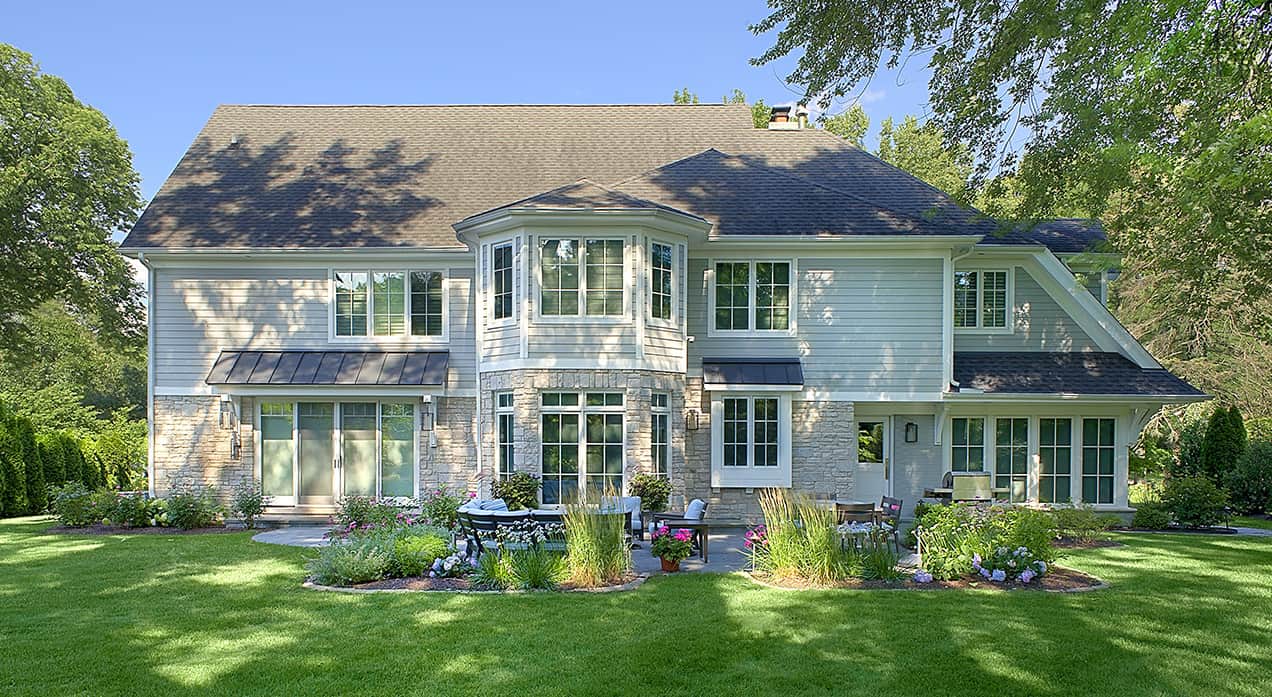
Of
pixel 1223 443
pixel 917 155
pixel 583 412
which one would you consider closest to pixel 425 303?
pixel 583 412

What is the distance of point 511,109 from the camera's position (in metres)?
20.7

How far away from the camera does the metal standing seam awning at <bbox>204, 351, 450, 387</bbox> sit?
15695 millimetres

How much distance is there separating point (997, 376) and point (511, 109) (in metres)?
12.3

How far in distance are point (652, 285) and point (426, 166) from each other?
681 cm

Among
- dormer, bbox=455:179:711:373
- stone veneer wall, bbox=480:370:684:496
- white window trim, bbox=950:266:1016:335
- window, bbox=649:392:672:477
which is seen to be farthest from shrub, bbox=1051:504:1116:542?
dormer, bbox=455:179:711:373

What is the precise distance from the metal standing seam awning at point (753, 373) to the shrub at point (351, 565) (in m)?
7.14

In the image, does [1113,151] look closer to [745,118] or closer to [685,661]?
[685,661]

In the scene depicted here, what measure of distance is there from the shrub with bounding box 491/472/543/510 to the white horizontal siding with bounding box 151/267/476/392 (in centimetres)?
343

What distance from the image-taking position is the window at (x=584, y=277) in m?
14.4

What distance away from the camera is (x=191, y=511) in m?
14.5

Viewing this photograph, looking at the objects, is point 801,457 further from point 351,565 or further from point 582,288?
point 351,565

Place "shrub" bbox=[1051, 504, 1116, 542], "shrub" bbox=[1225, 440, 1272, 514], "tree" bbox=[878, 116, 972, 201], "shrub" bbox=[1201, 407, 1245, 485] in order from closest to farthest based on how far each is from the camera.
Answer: "shrub" bbox=[1051, 504, 1116, 542], "shrub" bbox=[1225, 440, 1272, 514], "shrub" bbox=[1201, 407, 1245, 485], "tree" bbox=[878, 116, 972, 201]

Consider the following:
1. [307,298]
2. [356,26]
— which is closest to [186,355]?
[307,298]

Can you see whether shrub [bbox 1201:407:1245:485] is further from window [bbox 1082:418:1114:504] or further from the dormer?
the dormer
